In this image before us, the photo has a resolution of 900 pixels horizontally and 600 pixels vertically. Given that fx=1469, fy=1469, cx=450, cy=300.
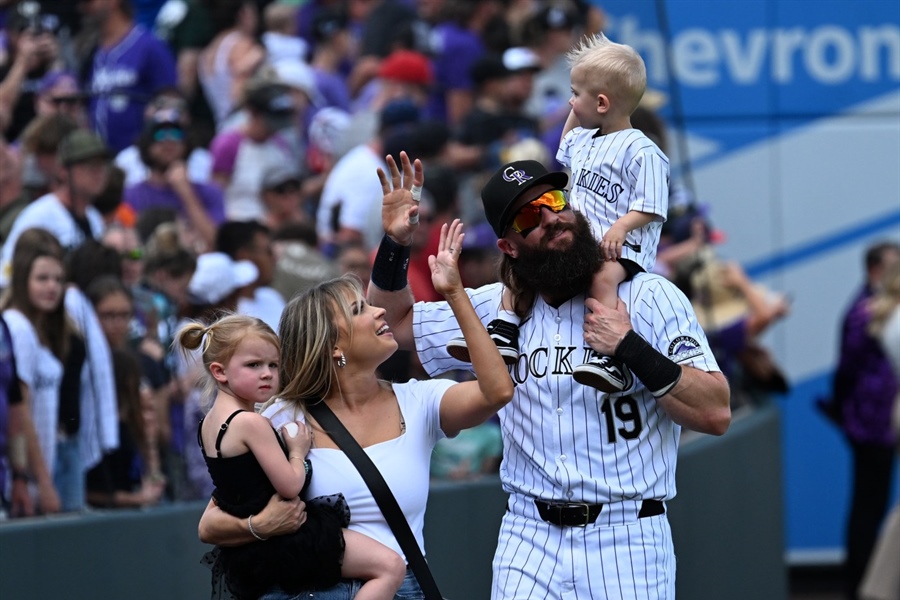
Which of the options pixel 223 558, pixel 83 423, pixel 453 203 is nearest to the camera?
pixel 223 558

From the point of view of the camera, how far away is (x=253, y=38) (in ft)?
30.3

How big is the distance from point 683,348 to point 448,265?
702mm

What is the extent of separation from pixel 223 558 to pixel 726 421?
1.43 meters

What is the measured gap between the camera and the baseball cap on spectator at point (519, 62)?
30.2 feet

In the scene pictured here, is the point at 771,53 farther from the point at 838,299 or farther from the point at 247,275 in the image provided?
the point at 247,275

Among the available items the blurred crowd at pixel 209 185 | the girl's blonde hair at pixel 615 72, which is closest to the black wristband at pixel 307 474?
the blurred crowd at pixel 209 185

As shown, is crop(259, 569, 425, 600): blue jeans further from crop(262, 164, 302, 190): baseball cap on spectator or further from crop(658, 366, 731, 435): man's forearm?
crop(262, 164, 302, 190): baseball cap on spectator

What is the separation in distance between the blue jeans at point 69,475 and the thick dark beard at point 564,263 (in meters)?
2.35

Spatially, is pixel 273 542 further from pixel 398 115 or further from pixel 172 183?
pixel 398 115

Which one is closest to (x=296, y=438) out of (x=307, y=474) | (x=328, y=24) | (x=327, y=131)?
(x=307, y=474)

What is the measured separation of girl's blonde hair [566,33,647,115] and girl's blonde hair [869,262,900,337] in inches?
175

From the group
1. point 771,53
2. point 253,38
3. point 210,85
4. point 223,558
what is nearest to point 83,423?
point 223,558

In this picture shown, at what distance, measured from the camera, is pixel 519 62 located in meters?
9.22

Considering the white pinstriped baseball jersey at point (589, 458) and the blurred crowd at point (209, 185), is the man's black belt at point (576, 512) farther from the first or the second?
the blurred crowd at point (209, 185)
